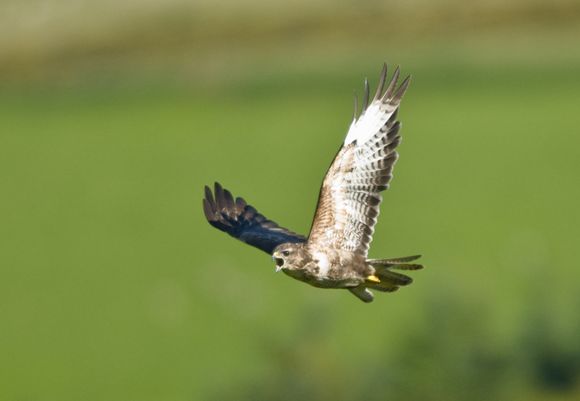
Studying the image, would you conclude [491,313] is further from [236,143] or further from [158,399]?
[236,143]

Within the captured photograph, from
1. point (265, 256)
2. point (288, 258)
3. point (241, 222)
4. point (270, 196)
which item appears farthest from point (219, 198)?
point (270, 196)

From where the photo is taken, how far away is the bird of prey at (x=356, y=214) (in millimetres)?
8984

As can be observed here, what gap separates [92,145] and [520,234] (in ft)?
24.3

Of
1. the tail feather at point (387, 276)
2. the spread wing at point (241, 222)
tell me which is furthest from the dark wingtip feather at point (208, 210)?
the tail feather at point (387, 276)

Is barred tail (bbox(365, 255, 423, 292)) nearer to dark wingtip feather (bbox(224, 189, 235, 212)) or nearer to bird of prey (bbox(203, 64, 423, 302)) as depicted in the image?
bird of prey (bbox(203, 64, 423, 302))

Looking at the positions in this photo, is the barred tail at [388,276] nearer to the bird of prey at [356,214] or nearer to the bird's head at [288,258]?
the bird of prey at [356,214]

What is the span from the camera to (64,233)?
2122cm

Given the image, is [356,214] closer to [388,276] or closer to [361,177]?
[361,177]

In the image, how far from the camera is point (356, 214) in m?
9.43

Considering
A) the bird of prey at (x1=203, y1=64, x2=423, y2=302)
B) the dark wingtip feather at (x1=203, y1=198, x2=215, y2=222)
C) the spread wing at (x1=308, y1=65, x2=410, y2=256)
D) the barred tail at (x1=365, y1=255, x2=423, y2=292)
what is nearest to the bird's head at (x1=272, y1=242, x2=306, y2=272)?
the bird of prey at (x1=203, y1=64, x2=423, y2=302)

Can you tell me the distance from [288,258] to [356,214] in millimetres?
802

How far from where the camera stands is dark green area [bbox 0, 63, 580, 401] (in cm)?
1495

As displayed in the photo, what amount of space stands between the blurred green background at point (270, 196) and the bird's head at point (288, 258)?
506 centimetres

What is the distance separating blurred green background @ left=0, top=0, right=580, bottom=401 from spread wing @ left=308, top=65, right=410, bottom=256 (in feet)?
14.8
